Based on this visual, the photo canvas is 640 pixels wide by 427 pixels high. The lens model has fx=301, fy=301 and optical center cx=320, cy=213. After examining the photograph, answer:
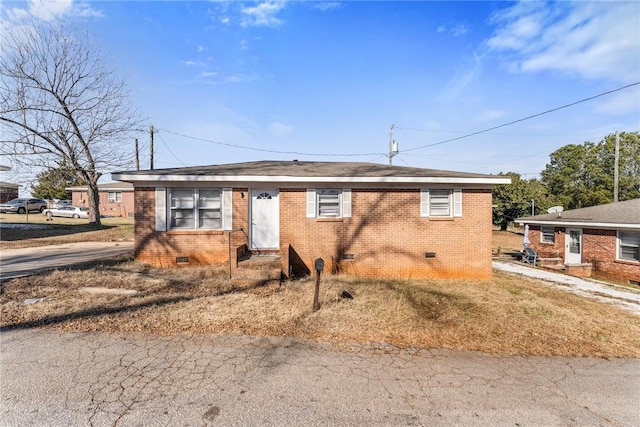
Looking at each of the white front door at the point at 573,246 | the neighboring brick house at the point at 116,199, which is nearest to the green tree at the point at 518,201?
the white front door at the point at 573,246

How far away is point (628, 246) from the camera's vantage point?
46.6 feet

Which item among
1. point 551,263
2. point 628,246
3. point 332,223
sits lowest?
point 551,263

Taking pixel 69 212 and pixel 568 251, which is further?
pixel 69 212

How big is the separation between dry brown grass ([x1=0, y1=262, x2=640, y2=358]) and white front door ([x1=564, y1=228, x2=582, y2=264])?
37.4ft

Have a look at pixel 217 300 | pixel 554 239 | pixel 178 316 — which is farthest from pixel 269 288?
pixel 554 239

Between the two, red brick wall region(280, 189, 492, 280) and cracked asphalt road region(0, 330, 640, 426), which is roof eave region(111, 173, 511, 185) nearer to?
red brick wall region(280, 189, 492, 280)

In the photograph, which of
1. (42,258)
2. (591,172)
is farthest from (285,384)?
(591,172)

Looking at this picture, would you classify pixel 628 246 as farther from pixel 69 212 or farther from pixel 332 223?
pixel 69 212

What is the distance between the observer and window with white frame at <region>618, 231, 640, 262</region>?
13.9m

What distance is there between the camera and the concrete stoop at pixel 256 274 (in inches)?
284

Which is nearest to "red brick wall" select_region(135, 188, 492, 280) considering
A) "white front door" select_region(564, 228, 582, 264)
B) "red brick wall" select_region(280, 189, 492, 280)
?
"red brick wall" select_region(280, 189, 492, 280)

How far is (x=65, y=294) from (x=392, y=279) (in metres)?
7.87

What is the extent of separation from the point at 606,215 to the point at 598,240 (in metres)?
1.40

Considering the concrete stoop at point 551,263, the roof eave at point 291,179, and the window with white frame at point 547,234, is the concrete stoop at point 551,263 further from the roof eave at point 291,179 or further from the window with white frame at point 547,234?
the roof eave at point 291,179
